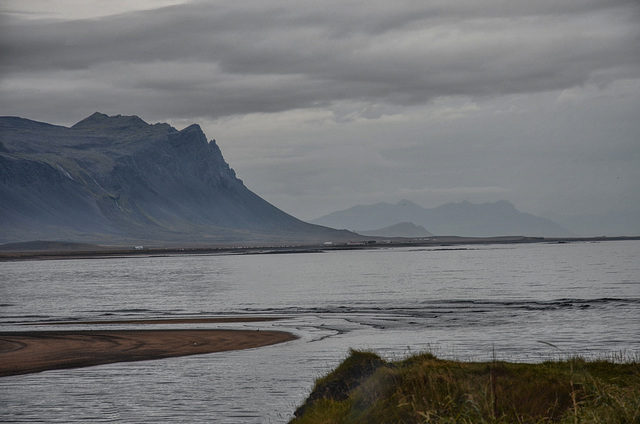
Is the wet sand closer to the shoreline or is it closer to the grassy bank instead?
the shoreline

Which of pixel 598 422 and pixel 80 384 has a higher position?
pixel 598 422

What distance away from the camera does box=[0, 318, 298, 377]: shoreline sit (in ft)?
110

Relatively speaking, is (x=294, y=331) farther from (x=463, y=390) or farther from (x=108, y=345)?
(x=463, y=390)

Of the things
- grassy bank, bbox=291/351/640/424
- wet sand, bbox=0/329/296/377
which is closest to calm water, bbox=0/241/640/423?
wet sand, bbox=0/329/296/377

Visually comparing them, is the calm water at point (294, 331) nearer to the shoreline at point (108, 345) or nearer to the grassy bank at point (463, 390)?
the shoreline at point (108, 345)

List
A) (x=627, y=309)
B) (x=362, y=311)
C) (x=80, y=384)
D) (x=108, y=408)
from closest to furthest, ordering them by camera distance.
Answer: (x=108, y=408)
(x=80, y=384)
(x=627, y=309)
(x=362, y=311)

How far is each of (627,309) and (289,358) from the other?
28.1 meters

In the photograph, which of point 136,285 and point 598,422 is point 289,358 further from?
point 136,285

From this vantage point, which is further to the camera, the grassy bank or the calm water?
the calm water

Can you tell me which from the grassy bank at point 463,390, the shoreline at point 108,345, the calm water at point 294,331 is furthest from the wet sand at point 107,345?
the grassy bank at point 463,390

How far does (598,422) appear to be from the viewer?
1107 centimetres

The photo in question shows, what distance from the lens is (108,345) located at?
38.6 meters

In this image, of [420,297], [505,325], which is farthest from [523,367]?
[420,297]

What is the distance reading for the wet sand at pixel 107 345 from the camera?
110 feet
